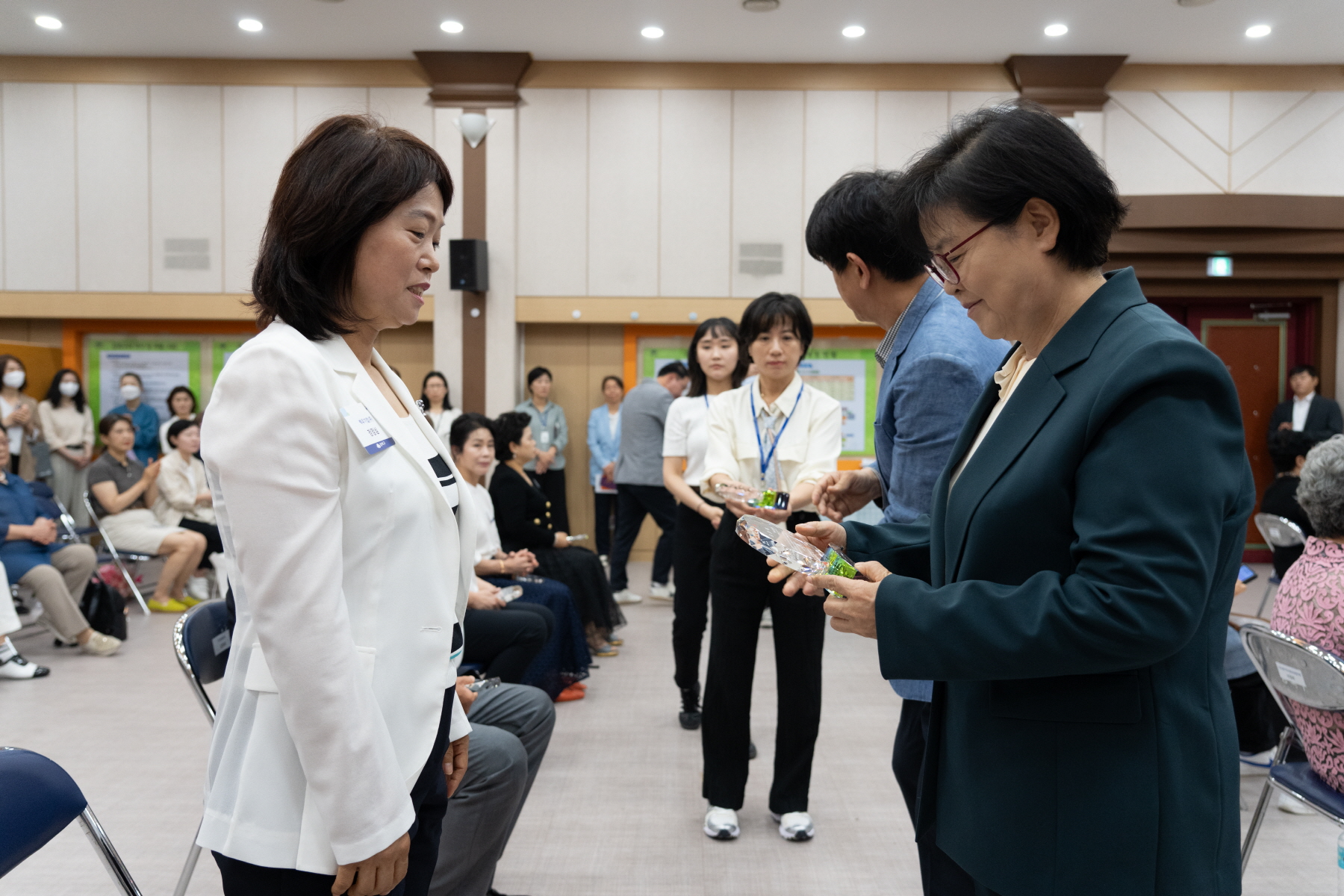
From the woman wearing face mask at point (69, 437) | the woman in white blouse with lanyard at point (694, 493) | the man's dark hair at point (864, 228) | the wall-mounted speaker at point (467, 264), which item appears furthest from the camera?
the wall-mounted speaker at point (467, 264)

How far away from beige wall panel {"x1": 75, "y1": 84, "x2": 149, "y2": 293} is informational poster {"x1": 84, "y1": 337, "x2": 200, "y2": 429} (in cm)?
76

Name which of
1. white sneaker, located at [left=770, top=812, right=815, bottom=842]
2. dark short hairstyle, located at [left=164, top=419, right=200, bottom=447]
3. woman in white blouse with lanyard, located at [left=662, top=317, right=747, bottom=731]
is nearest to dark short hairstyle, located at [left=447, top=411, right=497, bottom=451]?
woman in white blouse with lanyard, located at [left=662, top=317, right=747, bottom=731]

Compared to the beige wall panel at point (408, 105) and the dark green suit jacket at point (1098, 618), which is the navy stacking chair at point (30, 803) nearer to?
the dark green suit jacket at point (1098, 618)

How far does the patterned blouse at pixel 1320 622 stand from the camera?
2143 millimetres

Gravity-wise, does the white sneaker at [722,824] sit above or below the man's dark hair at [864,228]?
below

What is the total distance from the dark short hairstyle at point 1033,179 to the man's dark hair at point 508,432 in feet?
11.8

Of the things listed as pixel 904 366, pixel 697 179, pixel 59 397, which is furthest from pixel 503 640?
pixel 59 397

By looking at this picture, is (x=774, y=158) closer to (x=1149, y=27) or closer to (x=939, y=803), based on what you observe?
(x=1149, y=27)

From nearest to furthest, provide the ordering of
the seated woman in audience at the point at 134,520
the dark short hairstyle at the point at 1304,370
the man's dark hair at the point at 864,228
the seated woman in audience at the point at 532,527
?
the man's dark hair at the point at 864,228 → the seated woman in audience at the point at 532,527 → the seated woman in audience at the point at 134,520 → the dark short hairstyle at the point at 1304,370

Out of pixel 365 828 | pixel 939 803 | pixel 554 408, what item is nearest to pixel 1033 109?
pixel 939 803

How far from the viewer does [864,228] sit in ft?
6.40

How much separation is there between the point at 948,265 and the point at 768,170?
Answer: 7.64 meters

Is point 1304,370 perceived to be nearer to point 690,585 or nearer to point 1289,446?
point 1289,446

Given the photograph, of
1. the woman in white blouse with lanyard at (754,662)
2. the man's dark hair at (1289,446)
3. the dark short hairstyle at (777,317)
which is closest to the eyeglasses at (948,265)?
the woman in white blouse with lanyard at (754,662)
